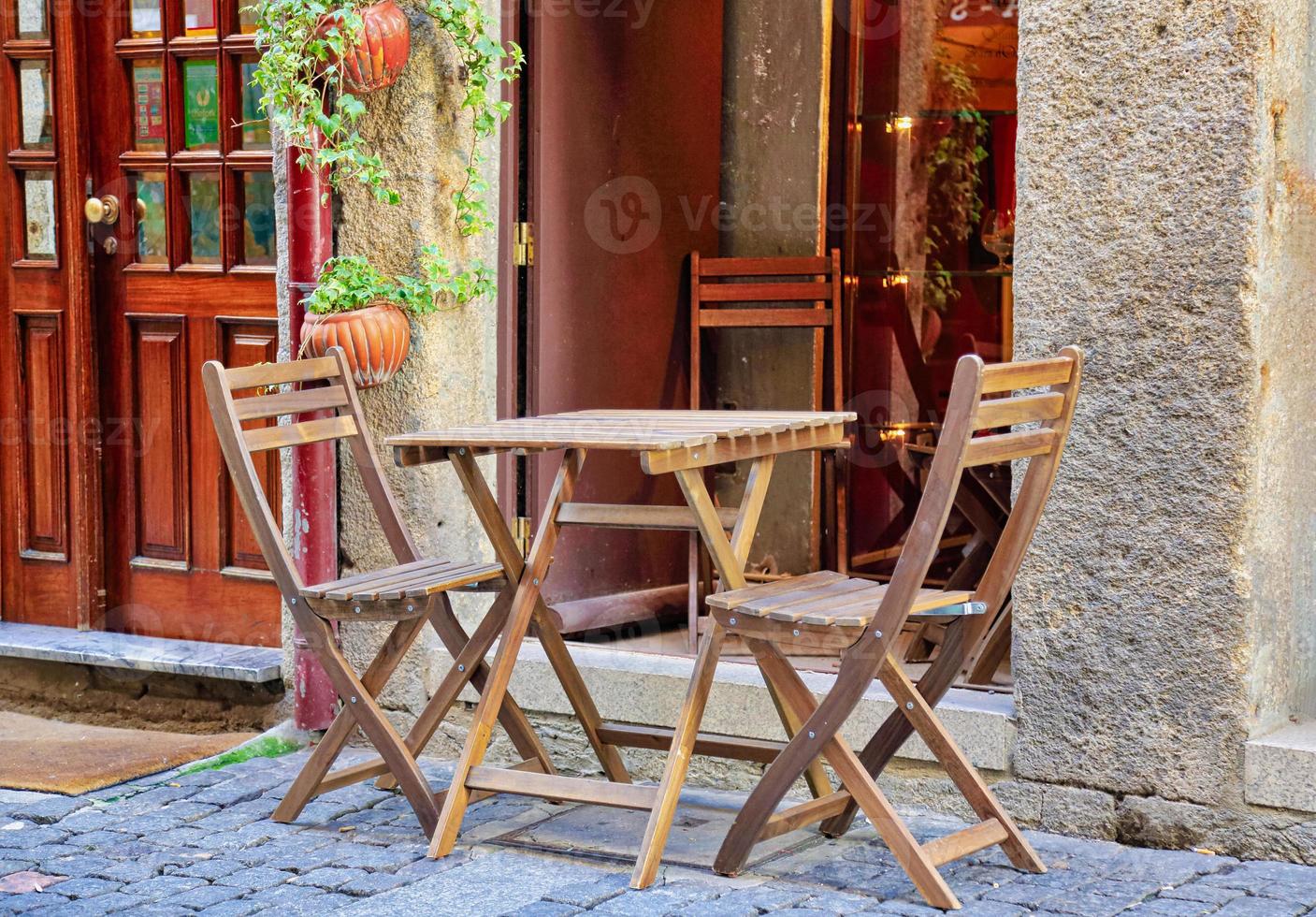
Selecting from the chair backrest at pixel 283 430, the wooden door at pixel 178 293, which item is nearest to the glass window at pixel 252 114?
the wooden door at pixel 178 293

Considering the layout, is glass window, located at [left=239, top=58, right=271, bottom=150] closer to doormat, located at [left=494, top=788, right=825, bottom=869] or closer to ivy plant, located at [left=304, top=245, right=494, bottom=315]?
ivy plant, located at [left=304, top=245, right=494, bottom=315]

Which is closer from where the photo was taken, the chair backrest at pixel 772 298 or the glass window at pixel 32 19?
the glass window at pixel 32 19

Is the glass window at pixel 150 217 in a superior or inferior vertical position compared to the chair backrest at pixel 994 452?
superior

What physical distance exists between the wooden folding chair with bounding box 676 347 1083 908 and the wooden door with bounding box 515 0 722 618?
1725mm

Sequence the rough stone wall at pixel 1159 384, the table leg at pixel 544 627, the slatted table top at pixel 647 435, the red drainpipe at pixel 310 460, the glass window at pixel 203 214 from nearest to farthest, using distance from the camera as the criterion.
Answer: the slatted table top at pixel 647 435, the rough stone wall at pixel 1159 384, the table leg at pixel 544 627, the red drainpipe at pixel 310 460, the glass window at pixel 203 214

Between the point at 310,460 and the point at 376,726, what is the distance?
1.11 metres

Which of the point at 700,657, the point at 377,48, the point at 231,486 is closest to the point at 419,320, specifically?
the point at 377,48

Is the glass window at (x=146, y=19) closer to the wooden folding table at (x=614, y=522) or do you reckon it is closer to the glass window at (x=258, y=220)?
the glass window at (x=258, y=220)

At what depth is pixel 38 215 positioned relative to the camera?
5742mm

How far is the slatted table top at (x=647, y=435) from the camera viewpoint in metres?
3.50

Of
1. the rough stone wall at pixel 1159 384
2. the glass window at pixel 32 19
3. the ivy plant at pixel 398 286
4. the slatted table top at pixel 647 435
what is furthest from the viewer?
the glass window at pixel 32 19

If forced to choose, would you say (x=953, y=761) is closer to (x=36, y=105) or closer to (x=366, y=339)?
(x=366, y=339)

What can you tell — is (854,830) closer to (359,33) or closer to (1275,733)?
(1275,733)

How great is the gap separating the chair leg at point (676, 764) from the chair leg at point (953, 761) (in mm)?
378
